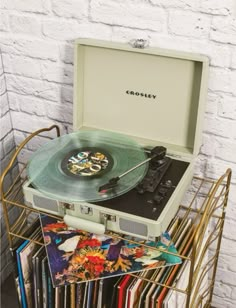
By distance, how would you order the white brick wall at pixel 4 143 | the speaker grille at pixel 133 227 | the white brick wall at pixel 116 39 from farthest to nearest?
the white brick wall at pixel 4 143
the white brick wall at pixel 116 39
the speaker grille at pixel 133 227

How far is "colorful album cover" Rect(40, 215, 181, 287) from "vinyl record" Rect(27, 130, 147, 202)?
0.45ft

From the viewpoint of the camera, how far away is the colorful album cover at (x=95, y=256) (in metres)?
1.06

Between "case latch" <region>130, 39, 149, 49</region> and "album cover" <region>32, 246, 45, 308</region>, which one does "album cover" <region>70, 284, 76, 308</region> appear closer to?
"album cover" <region>32, 246, 45, 308</region>

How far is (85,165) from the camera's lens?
3.66ft

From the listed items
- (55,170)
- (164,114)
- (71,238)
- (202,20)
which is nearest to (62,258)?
(71,238)

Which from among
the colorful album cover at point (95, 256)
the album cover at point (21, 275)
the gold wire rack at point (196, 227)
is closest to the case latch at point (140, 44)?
the gold wire rack at point (196, 227)

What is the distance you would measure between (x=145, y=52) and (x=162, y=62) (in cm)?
5

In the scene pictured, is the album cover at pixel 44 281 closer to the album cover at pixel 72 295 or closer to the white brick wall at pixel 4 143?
the album cover at pixel 72 295

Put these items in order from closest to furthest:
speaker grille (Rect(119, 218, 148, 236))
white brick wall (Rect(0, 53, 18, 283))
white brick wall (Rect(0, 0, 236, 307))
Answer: speaker grille (Rect(119, 218, 148, 236))
white brick wall (Rect(0, 0, 236, 307))
white brick wall (Rect(0, 53, 18, 283))

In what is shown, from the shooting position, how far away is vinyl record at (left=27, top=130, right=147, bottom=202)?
3.45 ft

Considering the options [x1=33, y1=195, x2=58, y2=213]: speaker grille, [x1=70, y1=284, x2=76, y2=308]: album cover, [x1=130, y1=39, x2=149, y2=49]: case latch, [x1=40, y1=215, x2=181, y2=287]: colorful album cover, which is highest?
[x1=130, y1=39, x2=149, y2=49]: case latch

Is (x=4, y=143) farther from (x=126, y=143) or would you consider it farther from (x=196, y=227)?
(x=196, y=227)

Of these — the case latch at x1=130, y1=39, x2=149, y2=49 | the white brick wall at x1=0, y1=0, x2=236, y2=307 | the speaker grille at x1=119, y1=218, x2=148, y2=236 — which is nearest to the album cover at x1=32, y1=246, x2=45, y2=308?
the speaker grille at x1=119, y1=218, x2=148, y2=236

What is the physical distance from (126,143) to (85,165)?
0.46 ft
